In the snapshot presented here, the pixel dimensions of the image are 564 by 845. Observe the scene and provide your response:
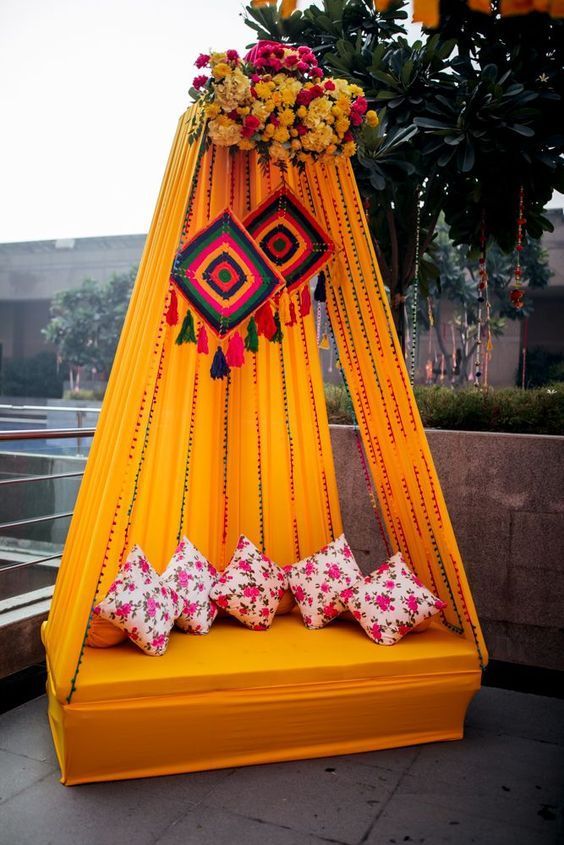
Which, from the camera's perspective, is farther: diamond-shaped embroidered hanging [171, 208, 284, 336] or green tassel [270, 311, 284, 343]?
green tassel [270, 311, 284, 343]

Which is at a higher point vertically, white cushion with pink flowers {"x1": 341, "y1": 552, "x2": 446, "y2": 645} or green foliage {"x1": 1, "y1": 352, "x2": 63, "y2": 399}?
green foliage {"x1": 1, "y1": 352, "x2": 63, "y2": 399}

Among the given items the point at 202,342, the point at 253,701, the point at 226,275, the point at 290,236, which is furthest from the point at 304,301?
the point at 253,701

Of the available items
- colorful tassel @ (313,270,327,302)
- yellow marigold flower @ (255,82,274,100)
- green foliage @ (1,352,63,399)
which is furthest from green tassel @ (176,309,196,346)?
green foliage @ (1,352,63,399)

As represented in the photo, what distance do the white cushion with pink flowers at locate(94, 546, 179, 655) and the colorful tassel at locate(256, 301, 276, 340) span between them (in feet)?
3.74

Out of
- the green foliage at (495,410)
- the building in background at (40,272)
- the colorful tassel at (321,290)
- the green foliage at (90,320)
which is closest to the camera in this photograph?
the colorful tassel at (321,290)

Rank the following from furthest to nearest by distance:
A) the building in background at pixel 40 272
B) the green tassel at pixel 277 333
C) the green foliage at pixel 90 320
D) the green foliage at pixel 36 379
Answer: the building in background at pixel 40 272 < the green foliage at pixel 36 379 < the green foliage at pixel 90 320 < the green tassel at pixel 277 333

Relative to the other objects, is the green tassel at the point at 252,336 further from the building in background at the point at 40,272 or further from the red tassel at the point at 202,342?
the building in background at the point at 40,272

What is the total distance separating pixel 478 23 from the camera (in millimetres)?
3930

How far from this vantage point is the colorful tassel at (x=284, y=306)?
11.8ft

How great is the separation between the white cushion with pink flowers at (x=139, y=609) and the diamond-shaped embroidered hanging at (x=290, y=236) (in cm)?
152

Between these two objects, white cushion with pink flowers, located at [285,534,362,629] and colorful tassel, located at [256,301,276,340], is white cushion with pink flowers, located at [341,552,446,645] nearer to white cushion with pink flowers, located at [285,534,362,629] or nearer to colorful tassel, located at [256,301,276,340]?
white cushion with pink flowers, located at [285,534,362,629]

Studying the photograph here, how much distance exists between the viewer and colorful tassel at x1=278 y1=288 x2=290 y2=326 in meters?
3.59

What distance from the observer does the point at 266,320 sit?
3316 mm

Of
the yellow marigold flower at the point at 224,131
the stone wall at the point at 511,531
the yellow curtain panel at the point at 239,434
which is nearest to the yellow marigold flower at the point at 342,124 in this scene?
the yellow curtain panel at the point at 239,434
